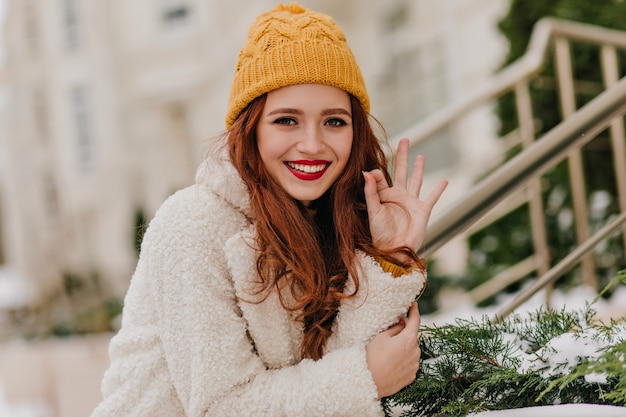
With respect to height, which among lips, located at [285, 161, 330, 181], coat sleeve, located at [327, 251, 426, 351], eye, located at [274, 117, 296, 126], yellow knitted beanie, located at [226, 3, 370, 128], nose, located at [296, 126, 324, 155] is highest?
yellow knitted beanie, located at [226, 3, 370, 128]

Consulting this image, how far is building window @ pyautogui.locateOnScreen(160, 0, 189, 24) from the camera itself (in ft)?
46.3

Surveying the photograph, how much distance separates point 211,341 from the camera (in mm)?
1349

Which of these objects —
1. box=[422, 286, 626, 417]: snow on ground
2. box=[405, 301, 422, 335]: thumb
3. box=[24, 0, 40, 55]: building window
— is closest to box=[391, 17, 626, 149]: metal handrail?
box=[422, 286, 626, 417]: snow on ground

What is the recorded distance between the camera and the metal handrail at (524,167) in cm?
155

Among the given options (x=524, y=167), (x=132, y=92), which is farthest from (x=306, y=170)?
(x=132, y=92)

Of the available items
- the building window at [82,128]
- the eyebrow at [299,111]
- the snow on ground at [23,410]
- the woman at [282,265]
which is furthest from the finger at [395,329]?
the building window at [82,128]

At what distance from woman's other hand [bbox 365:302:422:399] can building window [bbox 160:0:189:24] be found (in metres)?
13.6

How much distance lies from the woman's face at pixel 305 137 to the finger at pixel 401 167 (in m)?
0.12

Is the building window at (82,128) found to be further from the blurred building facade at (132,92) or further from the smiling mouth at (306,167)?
the smiling mouth at (306,167)

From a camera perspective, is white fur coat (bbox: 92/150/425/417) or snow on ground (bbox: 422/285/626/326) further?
snow on ground (bbox: 422/285/626/326)

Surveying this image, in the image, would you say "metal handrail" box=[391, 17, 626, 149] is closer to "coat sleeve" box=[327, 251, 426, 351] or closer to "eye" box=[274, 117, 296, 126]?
"eye" box=[274, 117, 296, 126]

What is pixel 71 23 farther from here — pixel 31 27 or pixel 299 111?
pixel 299 111

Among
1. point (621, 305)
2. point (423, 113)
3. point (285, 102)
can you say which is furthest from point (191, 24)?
point (285, 102)

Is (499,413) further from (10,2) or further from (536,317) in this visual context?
(10,2)
